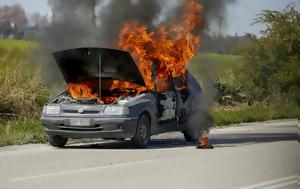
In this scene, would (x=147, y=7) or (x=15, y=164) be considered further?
(x=147, y=7)

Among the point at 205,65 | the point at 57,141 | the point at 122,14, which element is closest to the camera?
the point at 57,141

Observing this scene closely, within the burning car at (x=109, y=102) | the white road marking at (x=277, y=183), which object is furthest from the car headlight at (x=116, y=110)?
the white road marking at (x=277, y=183)

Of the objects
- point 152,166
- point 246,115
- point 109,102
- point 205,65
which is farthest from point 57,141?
point 246,115

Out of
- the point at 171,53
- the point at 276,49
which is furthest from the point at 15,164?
the point at 276,49

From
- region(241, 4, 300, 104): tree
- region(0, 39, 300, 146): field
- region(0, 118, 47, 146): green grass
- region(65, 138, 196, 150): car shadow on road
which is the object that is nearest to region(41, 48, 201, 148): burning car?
region(65, 138, 196, 150): car shadow on road

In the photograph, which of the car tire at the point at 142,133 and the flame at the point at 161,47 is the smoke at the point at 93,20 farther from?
the car tire at the point at 142,133

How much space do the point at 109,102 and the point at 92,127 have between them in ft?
2.45

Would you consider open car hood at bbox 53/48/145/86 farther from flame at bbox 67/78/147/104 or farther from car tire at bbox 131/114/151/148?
car tire at bbox 131/114/151/148

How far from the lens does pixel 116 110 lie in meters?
14.3

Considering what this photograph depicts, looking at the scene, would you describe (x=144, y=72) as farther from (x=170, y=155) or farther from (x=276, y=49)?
(x=276, y=49)

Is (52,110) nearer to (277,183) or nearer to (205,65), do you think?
(205,65)

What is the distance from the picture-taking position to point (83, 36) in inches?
727

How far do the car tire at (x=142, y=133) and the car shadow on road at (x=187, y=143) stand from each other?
0.34m

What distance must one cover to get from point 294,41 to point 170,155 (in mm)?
5649
